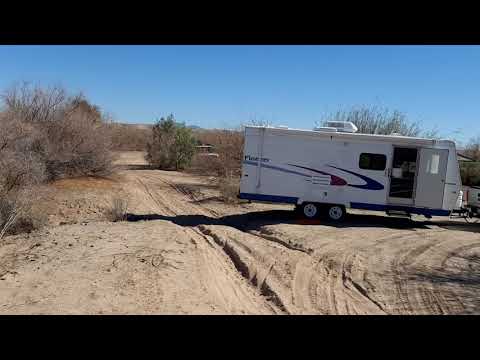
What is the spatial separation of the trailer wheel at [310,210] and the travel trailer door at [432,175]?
3.45 m

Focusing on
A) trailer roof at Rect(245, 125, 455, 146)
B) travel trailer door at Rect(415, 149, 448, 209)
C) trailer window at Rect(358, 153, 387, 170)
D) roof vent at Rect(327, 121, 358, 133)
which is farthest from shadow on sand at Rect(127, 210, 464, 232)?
roof vent at Rect(327, 121, 358, 133)

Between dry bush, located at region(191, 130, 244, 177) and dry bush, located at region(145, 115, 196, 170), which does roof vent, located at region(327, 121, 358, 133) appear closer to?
dry bush, located at region(191, 130, 244, 177)

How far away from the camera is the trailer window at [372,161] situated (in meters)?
13.6

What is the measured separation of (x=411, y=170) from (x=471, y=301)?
8.09m

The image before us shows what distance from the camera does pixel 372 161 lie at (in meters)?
13.7

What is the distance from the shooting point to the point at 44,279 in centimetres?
684

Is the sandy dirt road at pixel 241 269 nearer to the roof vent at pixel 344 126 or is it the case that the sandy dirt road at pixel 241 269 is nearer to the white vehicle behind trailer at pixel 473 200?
the white vehicle behind trailer at pixel 473 200

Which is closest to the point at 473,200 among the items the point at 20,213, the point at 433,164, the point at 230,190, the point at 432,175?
the point at 432,175

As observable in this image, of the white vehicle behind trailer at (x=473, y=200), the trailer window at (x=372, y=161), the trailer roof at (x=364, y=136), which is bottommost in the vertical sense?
the white vehicle behind trailer at (x=473, y=200)

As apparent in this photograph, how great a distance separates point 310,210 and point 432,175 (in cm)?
406

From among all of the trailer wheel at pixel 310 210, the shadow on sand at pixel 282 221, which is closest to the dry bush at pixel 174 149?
the shadow on sand at pixel 282 221
